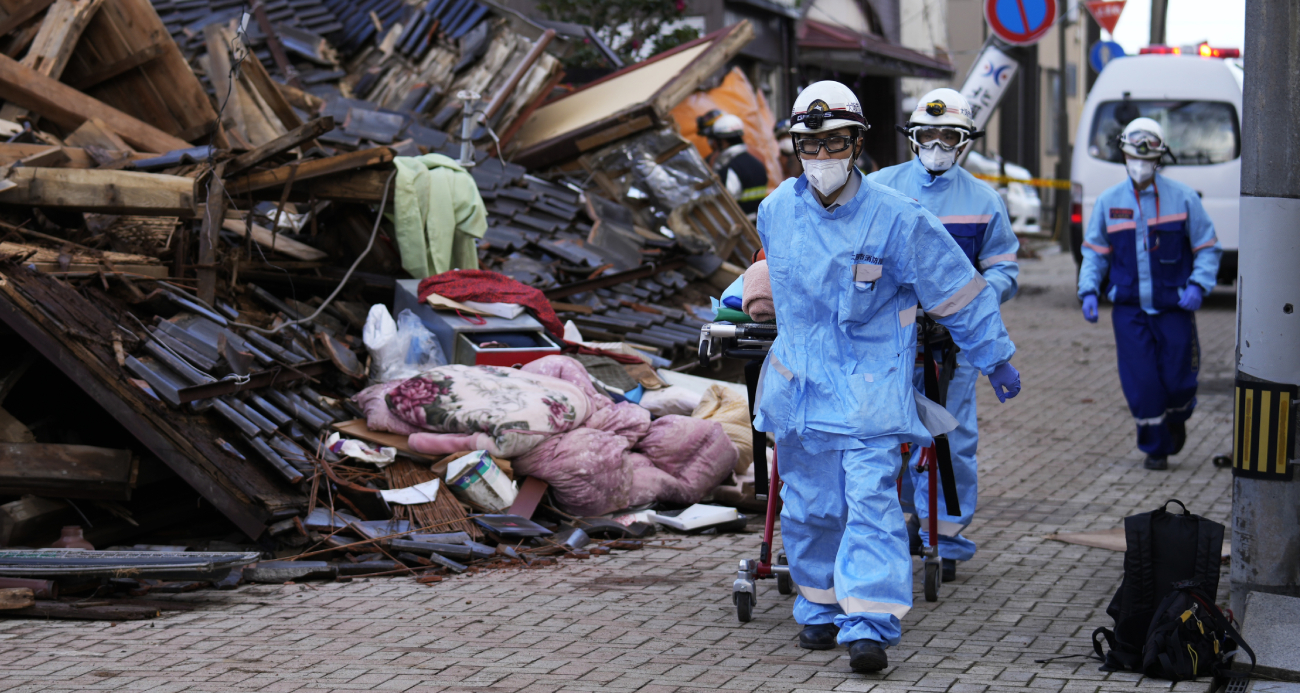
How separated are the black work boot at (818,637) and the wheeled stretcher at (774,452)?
0.34 metres

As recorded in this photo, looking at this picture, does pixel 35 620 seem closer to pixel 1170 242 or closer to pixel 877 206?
pixel 877 206

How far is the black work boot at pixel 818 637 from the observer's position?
475 cm

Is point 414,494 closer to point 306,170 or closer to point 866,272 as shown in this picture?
point 306,170

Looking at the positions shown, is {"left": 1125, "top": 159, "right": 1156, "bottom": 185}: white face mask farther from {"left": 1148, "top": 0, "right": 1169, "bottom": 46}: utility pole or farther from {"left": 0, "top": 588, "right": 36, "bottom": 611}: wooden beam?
{"left": 1148, "top": 0, "right": 1169, "bottom": 46}: utility pole

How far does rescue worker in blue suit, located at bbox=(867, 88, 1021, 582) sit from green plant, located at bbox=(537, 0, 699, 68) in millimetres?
11603

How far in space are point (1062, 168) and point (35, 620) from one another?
24.9 metres

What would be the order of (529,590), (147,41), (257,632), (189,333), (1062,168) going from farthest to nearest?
(1062,168) < (147,41) < (189,333) < (529,590) < (257,632)

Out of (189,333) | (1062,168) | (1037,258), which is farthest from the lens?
(1062,168)

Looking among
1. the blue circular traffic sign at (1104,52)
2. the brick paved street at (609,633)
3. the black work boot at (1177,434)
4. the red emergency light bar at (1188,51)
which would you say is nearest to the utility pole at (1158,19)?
the blue circular traffic sign at (1104,52)

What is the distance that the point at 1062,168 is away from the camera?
1078 inches

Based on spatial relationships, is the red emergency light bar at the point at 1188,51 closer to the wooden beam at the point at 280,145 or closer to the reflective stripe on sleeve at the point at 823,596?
the wooden beam at the point at 280,145

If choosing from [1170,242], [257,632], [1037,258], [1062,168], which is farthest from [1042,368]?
[1062,168]

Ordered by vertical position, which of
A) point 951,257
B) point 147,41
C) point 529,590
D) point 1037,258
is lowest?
point 1037,258

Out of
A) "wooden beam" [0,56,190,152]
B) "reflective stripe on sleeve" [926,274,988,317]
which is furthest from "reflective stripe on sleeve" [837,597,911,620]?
"wooden beam" [0,56,190,152]
